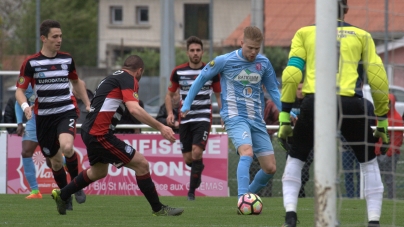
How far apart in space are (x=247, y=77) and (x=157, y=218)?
1.83 m

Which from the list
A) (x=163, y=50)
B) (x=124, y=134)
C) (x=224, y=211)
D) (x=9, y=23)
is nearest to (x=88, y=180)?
(x=224, y=211)

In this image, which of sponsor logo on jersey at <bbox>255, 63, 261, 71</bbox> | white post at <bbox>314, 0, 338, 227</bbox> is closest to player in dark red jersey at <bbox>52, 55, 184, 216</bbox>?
sponsor logo on jersey at <bbox>255, 63, 261, 71</bbox>

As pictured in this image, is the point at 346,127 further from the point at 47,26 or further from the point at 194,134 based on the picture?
the point at 194,134

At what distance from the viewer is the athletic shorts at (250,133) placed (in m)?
8.73

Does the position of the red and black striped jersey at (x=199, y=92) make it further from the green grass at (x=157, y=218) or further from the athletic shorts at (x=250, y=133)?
the athletic shorts at (x=250, y=133)

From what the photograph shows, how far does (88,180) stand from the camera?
8.30 m

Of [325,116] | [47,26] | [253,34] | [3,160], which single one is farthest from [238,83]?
[3,160]

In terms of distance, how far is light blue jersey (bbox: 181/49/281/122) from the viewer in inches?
351

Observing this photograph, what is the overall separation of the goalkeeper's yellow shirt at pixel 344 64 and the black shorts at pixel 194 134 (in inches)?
206

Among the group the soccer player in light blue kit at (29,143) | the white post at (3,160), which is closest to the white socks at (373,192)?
the soccer player in light blue kit at (29,143)

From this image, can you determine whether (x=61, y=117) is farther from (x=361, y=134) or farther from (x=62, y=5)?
(x=62, y=5)

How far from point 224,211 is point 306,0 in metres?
18.3

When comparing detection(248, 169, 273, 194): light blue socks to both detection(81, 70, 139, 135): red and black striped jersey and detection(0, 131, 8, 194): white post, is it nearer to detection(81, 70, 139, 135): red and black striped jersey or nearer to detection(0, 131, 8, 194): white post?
detection(81, 70, 139, 135): red and black striped jersey

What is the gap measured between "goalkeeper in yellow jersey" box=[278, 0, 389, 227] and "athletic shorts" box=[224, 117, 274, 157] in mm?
2356
